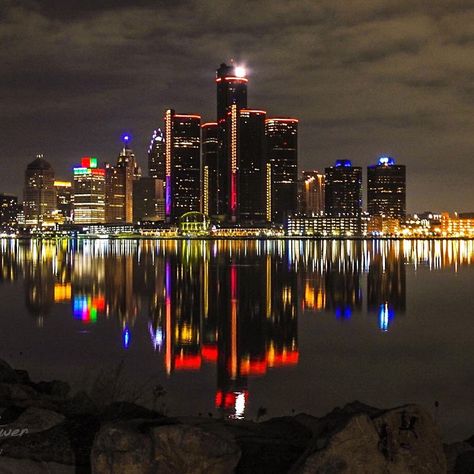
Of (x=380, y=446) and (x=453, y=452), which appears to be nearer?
(x=380, y=446)

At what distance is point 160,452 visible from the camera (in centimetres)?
709

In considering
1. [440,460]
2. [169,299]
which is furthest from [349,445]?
[169,299]

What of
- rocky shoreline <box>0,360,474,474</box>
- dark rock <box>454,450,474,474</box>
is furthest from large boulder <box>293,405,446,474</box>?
dark rock <box>454,450,474,474</box>

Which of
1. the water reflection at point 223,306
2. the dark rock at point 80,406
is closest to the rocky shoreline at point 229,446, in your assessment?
the dark rock at point 80,406

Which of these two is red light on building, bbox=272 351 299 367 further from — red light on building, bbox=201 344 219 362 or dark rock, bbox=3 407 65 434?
dark rock, bbox=3 407 65 434

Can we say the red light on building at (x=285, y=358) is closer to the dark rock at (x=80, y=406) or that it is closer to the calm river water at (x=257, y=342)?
the calm river water at (x=257, y=342)

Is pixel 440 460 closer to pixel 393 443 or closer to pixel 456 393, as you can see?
pixel 393 443

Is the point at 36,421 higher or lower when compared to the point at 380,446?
lower

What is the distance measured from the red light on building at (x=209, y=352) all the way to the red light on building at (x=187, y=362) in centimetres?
24

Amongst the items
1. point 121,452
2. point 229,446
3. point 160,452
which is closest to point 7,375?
point 121,452

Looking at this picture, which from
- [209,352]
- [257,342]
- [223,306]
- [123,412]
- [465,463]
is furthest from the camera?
[223,306]

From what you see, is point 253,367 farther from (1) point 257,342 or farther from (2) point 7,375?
(2) point 7,375

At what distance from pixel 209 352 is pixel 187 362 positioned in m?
1.72

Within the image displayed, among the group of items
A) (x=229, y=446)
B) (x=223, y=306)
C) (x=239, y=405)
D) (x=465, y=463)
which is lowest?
(x=223, y=306)
